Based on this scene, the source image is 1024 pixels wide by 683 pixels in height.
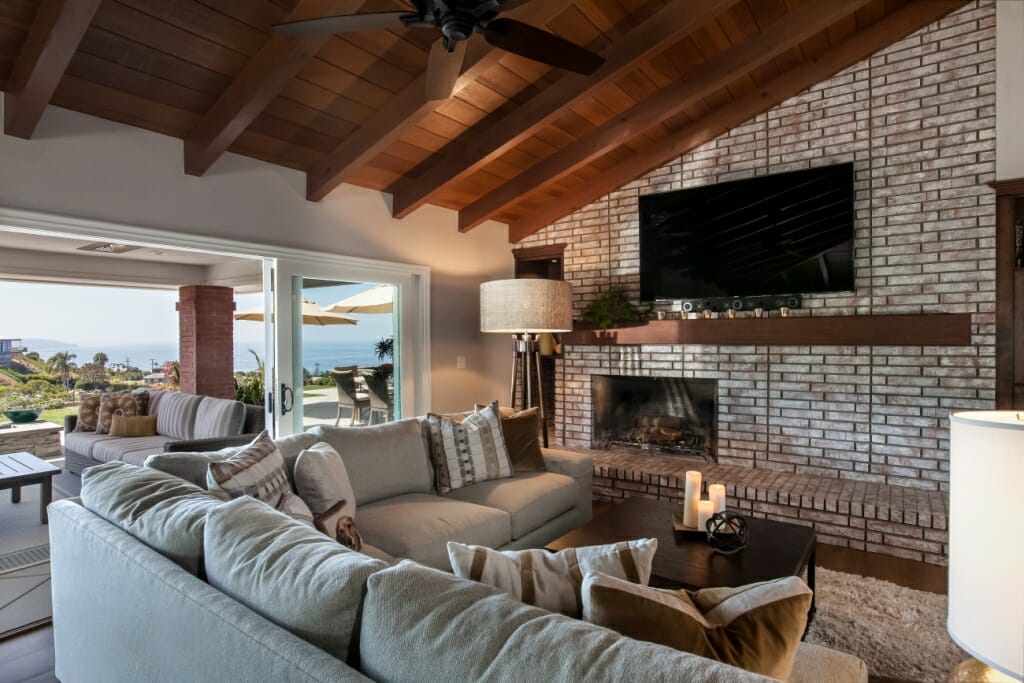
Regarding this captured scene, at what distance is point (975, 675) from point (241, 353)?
Result: 27.9ft

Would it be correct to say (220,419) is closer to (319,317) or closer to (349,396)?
(349,396)

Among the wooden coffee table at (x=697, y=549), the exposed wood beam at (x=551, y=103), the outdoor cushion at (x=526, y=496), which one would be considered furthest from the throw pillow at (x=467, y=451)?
the exposed wood beam at (x=551, y=103)

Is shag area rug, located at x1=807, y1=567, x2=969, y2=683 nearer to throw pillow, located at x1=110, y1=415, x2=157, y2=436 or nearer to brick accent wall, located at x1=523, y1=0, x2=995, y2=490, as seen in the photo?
brick accent wall, located at x1=523, y1=0, x2=995, y2=490

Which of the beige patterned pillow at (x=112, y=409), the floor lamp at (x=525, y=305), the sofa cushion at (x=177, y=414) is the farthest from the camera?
the beige patterned pillow at (x=112, y=409)

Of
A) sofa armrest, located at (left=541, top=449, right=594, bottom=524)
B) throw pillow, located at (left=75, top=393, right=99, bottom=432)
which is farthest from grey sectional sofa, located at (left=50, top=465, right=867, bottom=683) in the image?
throw pillow, located at (left=75, top=393, right=99, bottom=432)

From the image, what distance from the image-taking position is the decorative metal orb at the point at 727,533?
7.61ft

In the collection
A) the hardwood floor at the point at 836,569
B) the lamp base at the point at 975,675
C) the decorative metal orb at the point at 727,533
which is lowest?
the hardwood floor at the point at 836,569

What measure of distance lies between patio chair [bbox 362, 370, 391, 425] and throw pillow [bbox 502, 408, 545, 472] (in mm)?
1381

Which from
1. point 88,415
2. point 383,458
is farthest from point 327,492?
point 88,415

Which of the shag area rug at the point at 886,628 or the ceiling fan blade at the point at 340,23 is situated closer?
the ceiling fan blade at the point at 340,23

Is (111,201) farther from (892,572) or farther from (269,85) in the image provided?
(892,572)

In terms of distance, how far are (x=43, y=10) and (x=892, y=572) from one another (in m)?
4.66

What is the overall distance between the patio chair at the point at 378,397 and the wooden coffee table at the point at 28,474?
203 cm

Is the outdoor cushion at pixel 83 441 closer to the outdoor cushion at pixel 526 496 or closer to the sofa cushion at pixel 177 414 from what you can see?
the sofa cushion at pixel 177 414
